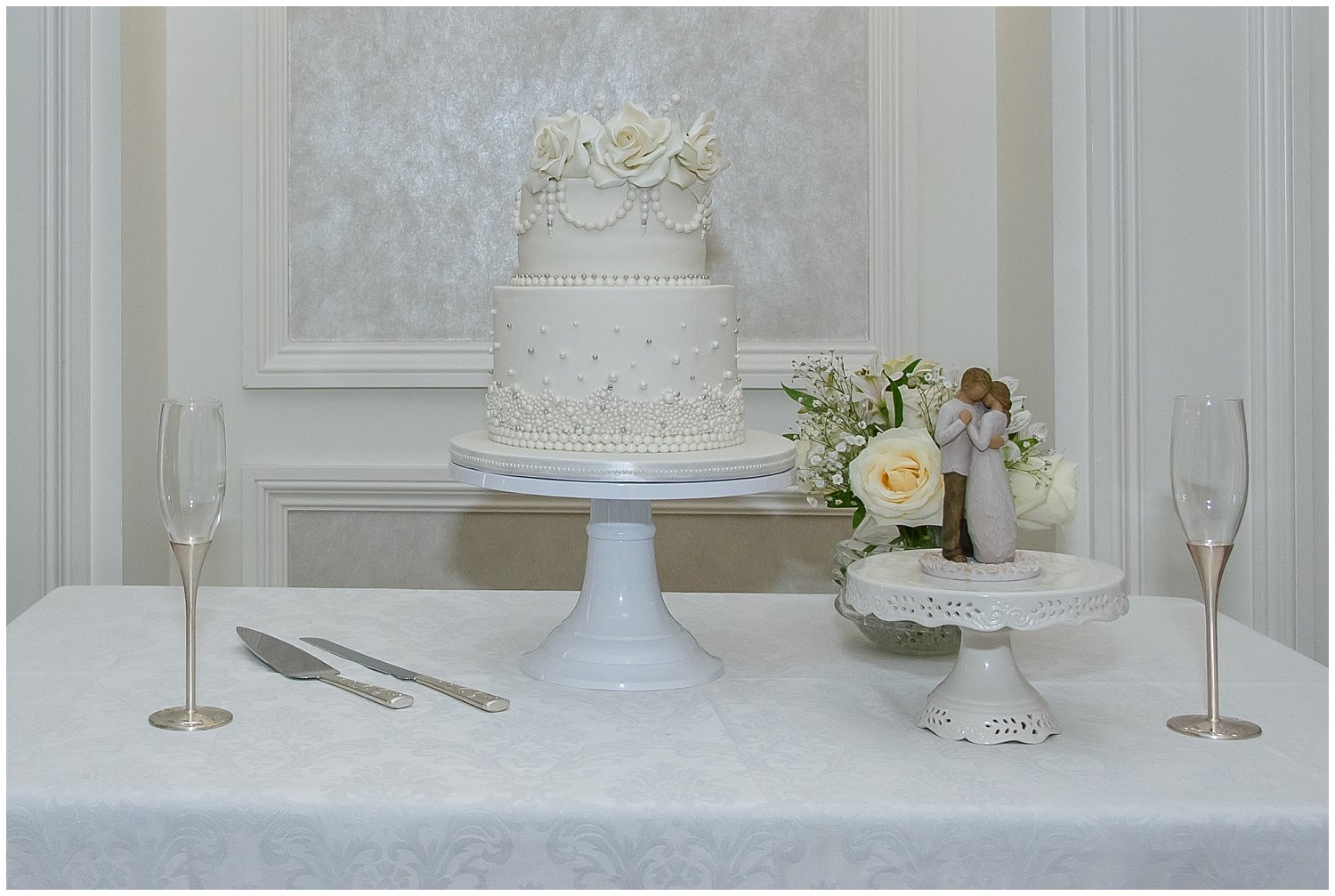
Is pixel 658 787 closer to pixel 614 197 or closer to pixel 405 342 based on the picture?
pixel 614 197

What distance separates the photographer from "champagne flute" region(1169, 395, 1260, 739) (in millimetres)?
1339

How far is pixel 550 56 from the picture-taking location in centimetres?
295

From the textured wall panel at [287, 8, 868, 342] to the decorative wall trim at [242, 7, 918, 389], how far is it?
0.10ft

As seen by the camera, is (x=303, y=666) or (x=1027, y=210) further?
(x=1027, y=210)

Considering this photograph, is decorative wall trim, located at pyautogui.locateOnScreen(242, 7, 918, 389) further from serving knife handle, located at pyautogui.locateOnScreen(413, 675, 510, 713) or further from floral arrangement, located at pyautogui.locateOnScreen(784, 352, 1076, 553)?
serving knife handle, located at pyautogui.locateOnScreen(413, 675, 510, 713)

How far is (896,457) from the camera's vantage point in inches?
58.9

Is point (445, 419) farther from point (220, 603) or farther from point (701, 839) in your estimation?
point (701, 839)

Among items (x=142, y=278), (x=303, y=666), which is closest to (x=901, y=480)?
(x=303, y=666)

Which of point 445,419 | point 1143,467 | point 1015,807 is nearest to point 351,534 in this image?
point 445,419

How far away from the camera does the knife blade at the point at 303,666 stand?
1459 millimetres

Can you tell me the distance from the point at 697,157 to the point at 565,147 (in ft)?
0.55

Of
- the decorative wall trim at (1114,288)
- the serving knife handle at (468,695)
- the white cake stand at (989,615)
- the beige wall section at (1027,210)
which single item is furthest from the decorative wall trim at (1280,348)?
the serving knife handle at (468,695)

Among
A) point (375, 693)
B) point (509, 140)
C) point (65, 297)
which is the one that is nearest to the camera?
point (375, 693)

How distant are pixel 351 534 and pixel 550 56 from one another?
4.00ft
